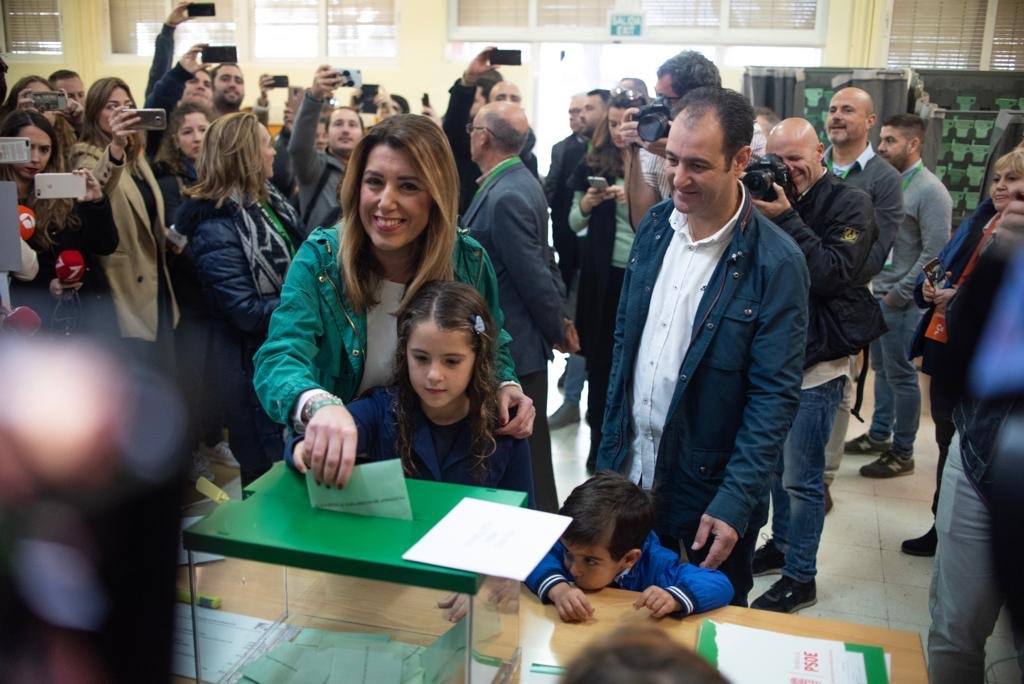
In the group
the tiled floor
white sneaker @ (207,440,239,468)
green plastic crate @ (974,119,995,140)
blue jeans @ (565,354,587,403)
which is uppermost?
green plastic crate @ (974,119,995,140)

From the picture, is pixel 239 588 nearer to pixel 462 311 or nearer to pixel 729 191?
pixel 462 311

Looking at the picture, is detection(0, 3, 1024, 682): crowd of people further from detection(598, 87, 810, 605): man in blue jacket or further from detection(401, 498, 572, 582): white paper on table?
detection(401, 498, 572, 582): white paper on table

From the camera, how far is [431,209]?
178cm

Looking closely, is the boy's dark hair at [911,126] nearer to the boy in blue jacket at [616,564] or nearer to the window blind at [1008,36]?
the boy in blue jacket at [616,564]

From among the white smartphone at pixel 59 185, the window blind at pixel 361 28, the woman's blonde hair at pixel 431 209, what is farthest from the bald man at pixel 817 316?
the window blind at pixel 361 28

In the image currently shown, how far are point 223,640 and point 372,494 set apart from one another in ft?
0.89

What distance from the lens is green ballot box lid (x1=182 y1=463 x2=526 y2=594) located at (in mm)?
1018

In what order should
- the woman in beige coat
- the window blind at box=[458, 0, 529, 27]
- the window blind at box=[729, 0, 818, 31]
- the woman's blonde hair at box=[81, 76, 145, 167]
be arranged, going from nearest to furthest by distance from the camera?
the woman in beige coat
the woman's blonde hair at box=[81, 76, 145, 167]
the window blind at box=[729, 0, 818, 31]
the window blind at box=[458, 0, 529, 27]

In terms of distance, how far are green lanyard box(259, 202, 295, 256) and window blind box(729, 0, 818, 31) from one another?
6.62 m

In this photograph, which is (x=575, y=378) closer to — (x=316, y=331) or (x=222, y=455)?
(x=222, y=455)

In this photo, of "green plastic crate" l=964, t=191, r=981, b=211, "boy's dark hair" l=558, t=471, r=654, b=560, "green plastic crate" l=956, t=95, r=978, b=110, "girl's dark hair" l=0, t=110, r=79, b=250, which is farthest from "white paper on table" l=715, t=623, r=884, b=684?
"green plastic crate" l=956, t=95, r=978, b=110

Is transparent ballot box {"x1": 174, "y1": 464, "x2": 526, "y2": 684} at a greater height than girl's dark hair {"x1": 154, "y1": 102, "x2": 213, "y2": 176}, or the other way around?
girl's dark hair {"x1": 154, "y1": 102, "x2": 213, "y2": 176}

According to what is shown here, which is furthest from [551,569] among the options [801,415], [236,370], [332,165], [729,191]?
[332,165]

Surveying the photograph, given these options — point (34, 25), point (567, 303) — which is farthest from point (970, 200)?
point (34, 25)
